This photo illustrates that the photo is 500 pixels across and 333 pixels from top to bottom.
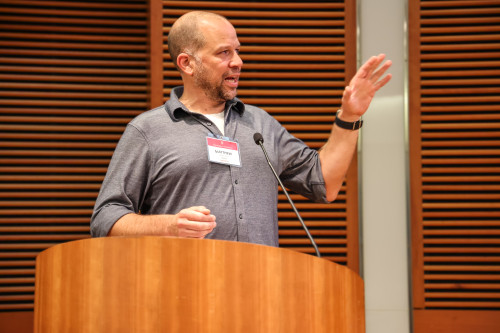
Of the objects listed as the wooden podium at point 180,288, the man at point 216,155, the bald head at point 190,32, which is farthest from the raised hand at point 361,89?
the wooden podium at point 180,288

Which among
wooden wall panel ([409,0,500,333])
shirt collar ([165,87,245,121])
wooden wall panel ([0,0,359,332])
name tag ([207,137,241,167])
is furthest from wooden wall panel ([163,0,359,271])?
name tag ([207,137,241,167])

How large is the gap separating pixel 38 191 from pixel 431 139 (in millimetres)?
2114

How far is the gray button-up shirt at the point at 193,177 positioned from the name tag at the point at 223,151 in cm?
2

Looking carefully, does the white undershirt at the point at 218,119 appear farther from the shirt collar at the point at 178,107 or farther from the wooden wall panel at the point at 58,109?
the wooden wall panel at the point at 58,109

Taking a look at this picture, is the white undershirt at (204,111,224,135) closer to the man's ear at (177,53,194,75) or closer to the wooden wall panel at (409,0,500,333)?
the man's ear at (177,53,194,75)

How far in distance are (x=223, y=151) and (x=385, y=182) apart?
1.50 m

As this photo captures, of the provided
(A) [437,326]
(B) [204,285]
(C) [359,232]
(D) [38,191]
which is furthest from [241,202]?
(D) [38,191]

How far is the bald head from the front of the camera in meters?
2.17

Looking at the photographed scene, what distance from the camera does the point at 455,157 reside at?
3342mm

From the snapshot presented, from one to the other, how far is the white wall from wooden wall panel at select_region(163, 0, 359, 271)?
0.09 meters

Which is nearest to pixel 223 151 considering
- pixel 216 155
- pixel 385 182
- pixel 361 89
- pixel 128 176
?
pixel 216 155

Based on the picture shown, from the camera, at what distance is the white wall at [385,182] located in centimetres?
317

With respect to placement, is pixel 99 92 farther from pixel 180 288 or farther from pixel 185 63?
pixel 180 288

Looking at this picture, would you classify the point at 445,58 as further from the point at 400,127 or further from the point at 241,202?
the point at 241,202
